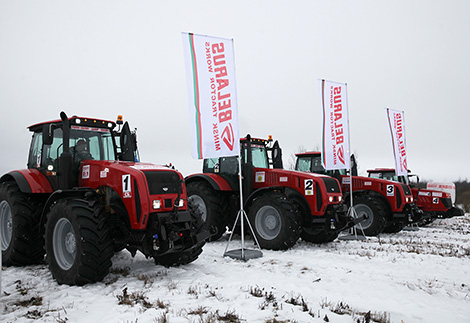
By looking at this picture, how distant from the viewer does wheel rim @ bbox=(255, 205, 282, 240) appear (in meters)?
8.07

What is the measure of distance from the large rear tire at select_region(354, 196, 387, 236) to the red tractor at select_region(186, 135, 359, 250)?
2387mm

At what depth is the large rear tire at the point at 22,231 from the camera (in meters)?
6.13

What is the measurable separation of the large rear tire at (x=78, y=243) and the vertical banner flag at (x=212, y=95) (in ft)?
8.00

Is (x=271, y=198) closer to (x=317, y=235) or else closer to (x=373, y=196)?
(x=317, y=235)

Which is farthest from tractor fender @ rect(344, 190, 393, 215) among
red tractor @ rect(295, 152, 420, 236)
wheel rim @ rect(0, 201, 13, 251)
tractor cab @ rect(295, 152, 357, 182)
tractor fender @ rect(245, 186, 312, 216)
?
wheel rim @ rect(0, 201, 13, 251)

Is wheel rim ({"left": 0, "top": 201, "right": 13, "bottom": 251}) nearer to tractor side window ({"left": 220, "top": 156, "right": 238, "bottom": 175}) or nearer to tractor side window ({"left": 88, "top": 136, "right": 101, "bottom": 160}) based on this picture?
tractor side window ({"left": 88, "top": 136, "right": 101, "bottom": 160})

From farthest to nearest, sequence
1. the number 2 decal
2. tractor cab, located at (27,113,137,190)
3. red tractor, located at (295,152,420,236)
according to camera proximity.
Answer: red tractor, located at (295,152,420,236)
the number 2 decal
tractor cab, located at (27,113,137,190)

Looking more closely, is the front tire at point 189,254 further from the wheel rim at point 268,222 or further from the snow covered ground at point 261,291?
the wheel rim at point 268,222

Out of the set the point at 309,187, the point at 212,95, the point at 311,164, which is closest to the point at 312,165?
the point at 311,164

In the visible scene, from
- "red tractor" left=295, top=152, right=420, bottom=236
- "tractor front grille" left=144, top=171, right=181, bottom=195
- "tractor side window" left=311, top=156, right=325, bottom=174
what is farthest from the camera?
"tractor side window" left=311, top=156, right=325, bottom=174

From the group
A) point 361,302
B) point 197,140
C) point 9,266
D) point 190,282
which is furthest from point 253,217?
point 9,266

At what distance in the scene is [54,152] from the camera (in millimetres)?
6355

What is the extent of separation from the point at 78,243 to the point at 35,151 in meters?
2.70

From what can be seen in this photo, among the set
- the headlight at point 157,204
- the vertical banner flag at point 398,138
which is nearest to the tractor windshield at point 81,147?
the headlight at point 157,204
